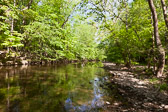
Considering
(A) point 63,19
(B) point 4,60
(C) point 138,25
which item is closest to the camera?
(C) point 138,25

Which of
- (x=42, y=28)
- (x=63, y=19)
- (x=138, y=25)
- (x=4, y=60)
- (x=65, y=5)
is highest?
(x=65, y=5)

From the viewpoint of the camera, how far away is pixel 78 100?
→ 15.9ft

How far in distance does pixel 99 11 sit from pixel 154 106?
12.6 metres

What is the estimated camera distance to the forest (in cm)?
463

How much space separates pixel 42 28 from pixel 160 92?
742 inches

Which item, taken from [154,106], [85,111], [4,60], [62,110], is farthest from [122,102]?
[4,60]

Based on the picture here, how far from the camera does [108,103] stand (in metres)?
4.58

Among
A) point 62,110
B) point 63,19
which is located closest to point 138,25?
point 62,110

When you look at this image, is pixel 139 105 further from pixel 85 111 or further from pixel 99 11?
pixel 99 11

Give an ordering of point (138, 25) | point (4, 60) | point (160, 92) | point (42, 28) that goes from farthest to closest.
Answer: point (42, 28) < point (4, 60) < point (138, 25) < point (160, 92)

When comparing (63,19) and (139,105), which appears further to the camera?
(63,19)

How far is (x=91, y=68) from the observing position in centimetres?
1884

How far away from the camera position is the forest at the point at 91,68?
4.63 metres

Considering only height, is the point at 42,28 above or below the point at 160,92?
above
